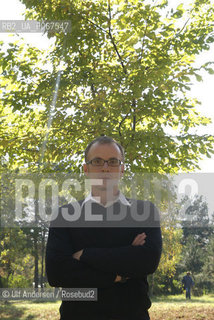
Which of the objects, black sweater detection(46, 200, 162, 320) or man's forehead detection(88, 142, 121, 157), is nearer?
black sweater detection(46, 200, 162, 320)

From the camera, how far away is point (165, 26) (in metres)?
7.09

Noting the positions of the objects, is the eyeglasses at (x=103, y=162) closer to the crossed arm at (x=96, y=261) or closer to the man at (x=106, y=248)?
the man at (x=106, y=248)

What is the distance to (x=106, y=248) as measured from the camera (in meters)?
2.49

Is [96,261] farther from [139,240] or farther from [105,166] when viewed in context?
[105,166]

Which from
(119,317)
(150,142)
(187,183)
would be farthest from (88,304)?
(187,183)

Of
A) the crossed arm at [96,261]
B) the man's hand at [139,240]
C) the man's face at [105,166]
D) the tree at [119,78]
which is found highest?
the tree at [119,78]

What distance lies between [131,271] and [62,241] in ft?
1.66

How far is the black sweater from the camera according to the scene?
2.36 m

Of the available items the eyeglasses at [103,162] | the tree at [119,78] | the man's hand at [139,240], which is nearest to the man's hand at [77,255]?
the man's hand at [139,240]

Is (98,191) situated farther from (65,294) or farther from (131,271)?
(65,294)

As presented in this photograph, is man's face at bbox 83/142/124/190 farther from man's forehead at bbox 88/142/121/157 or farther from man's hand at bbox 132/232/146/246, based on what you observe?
man's hand at bbox 132/232/146/246

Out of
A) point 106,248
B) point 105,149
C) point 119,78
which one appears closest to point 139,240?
point 106,248

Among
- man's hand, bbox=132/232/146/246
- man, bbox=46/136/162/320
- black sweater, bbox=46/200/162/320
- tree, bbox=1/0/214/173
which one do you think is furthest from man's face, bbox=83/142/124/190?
tree, bbox=1/0/214/173

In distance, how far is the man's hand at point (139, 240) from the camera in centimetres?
257
